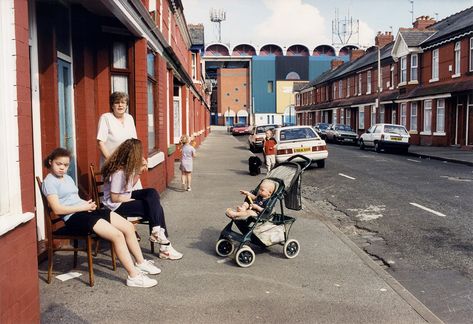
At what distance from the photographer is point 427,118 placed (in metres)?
29.6

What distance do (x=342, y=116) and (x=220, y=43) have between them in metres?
54.5

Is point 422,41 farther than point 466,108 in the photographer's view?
Yes

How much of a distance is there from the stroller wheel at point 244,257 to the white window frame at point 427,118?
2666cm

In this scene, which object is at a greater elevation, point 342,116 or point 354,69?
point 354,69

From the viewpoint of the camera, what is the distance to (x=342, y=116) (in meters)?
47.7

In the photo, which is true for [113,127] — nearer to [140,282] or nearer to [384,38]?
[140,282]

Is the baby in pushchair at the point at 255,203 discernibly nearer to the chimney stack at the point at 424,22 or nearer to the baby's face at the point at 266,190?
the baby's face at the point at 266,190

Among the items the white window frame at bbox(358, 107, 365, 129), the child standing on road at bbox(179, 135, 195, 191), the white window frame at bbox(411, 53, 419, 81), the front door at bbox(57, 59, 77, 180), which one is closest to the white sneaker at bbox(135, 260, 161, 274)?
the front door at bbox(57, 59, 77, 180)

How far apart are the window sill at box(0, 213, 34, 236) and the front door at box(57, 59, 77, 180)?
Answer: 9.54 ft

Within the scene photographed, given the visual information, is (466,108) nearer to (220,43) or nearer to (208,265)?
(208,265)

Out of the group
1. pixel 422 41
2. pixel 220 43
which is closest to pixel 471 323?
pixel 422 41

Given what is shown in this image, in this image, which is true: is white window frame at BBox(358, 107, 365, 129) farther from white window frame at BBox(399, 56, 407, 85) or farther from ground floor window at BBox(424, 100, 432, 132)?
ground floor window at BBox(424, 100, 432, 132)

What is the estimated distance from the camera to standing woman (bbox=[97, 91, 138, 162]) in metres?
5.71

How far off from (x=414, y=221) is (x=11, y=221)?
22.8 ft
